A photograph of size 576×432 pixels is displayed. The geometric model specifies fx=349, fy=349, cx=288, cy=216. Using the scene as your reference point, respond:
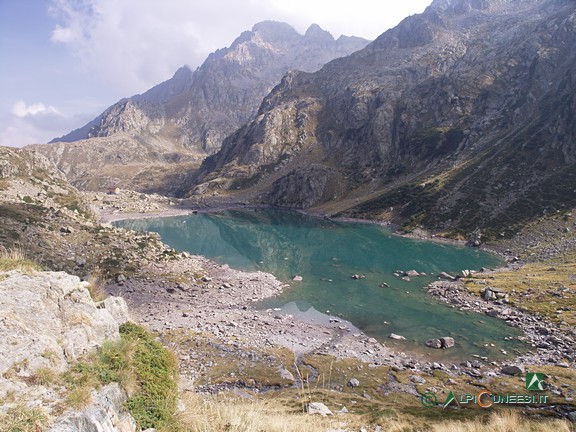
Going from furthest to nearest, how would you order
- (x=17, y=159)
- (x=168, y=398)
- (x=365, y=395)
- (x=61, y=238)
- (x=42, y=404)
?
(x=17, y=159), (x=61, y=238), (x=365, y=395), (x=168, y=398), (x=42, y=404)

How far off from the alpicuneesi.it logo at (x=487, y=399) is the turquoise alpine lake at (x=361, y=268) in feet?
22.8

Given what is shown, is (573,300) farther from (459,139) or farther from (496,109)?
(496,109)

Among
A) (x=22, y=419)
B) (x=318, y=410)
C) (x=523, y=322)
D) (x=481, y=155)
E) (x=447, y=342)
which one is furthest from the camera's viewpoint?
(x=481, y=155)

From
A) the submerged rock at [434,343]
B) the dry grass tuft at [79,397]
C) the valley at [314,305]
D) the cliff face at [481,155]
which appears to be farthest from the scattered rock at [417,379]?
the cliff face at [481,155]

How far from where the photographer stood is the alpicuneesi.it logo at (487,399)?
24.0m

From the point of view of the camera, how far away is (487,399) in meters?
24.9

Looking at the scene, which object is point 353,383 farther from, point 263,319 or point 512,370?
point 263,319

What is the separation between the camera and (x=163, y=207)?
179000 millimetres

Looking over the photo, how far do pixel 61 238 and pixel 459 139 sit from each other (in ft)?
531

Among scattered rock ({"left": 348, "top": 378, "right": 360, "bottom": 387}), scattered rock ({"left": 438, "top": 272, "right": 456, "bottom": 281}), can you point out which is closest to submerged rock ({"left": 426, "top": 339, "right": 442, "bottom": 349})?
scattered rock ({"left": 348, "top": 378, "right": 360, "bottom": 387})

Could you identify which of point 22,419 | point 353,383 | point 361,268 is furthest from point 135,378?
point 361,268

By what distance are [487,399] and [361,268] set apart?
41894mm

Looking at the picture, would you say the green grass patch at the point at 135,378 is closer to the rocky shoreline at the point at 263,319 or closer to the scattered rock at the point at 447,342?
the rocky shoreline at the point at 263,319

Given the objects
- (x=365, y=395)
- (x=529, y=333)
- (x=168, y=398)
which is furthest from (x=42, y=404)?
(x=529, y=333)
